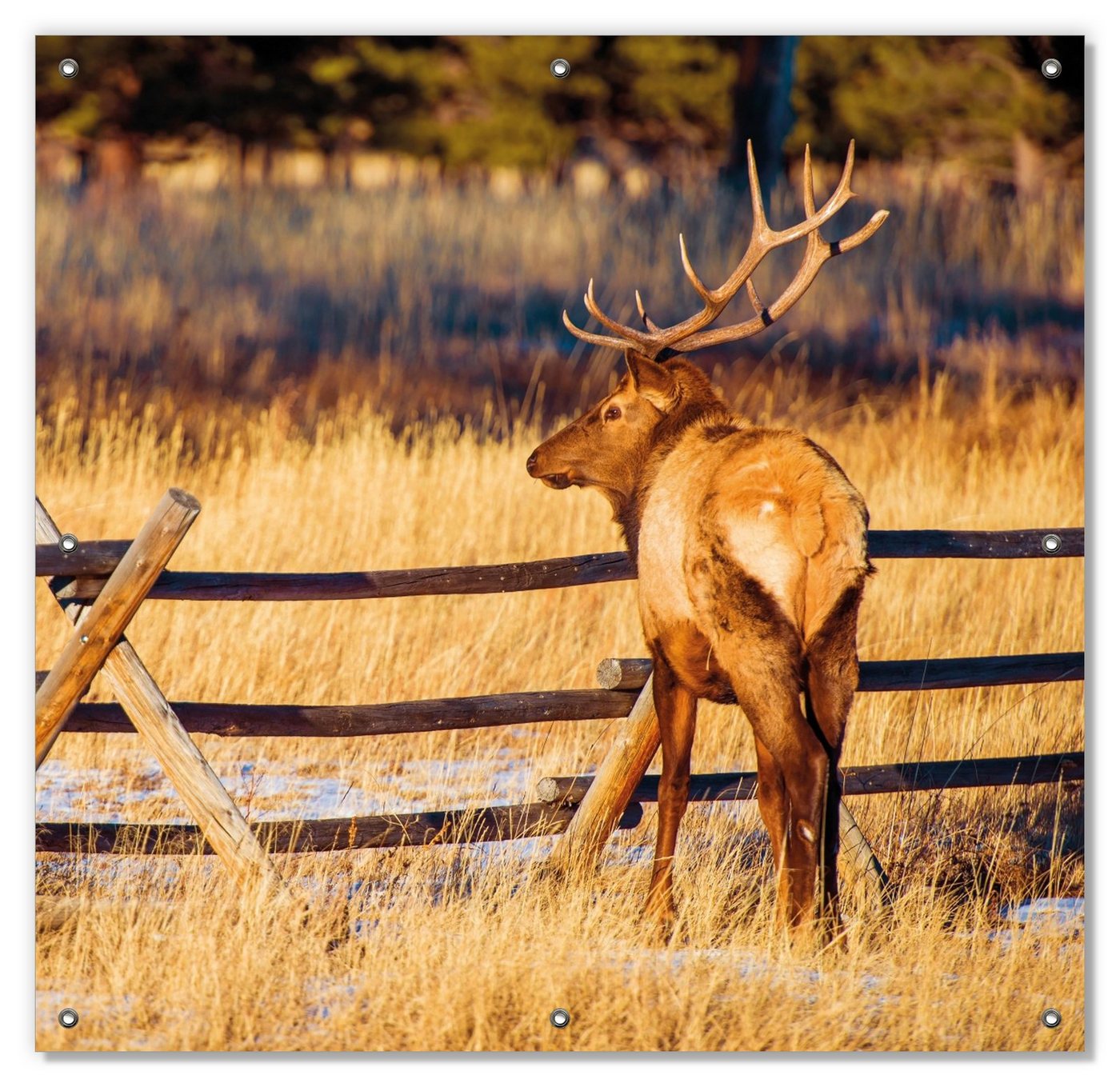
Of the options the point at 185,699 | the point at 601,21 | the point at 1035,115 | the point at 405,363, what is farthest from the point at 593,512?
the point at 601,21

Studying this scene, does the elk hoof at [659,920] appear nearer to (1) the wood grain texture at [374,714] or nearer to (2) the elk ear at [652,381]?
(1) the wood grain texture at [374,714]

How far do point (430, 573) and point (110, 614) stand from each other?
1.10 meters

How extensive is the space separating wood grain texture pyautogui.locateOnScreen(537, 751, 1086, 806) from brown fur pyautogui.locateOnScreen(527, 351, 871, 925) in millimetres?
666

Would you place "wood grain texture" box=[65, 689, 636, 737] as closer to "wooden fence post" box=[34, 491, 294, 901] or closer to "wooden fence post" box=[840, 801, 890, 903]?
"wooden fence post" box=[34, 491, 294, 901]

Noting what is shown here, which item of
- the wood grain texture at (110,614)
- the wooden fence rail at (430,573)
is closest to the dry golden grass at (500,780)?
the wood grain texture at (110,614)

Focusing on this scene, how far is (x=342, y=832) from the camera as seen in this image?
15.3 ft

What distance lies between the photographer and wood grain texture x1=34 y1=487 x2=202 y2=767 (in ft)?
13.2

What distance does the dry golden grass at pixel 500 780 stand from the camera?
3994mm

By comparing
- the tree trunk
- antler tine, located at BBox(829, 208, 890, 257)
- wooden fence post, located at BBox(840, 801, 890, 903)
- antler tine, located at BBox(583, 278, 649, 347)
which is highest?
the tree trunk

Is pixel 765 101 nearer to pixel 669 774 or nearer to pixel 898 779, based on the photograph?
pixel 898 779

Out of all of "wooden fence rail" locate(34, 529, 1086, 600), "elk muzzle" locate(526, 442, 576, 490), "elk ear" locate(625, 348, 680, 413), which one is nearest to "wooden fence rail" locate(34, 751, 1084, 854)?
"wooden fence rail" locate(34, 529, 1086, 600)

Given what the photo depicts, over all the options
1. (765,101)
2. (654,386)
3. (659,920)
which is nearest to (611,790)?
(659,920)

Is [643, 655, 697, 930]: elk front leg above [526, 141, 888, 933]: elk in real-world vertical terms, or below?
below

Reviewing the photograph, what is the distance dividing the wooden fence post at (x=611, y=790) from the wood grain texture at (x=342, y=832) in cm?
13
